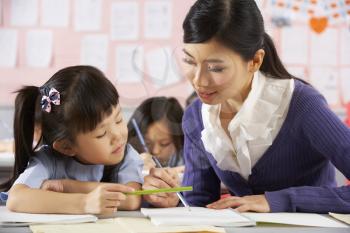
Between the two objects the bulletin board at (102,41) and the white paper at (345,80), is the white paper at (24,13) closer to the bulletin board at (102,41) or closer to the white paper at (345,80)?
the bulletin board at (102,41)

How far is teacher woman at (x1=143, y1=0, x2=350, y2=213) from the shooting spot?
3.02 ft

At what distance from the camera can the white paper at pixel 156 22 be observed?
2.31 meters

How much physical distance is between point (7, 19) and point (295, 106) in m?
1.37

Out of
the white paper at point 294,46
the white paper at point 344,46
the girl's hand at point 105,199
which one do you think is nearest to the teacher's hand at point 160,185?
the girl's hand at point 105,199

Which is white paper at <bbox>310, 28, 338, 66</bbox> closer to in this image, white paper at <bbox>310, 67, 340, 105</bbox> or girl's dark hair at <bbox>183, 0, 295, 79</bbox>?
white paper at <bbox>310, 67, 340, 105</bbox>

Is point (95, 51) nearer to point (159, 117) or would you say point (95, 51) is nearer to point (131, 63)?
point (131, 63)

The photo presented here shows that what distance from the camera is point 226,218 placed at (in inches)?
32.0

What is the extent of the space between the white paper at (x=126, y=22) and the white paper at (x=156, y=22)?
1.7 inches

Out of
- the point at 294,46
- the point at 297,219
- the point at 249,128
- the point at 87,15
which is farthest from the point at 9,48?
the point at 297,219

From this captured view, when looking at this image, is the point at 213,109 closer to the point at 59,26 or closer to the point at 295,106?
the point at 295,106

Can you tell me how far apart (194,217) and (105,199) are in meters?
0.13

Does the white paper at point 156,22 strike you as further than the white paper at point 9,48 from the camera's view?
Yes

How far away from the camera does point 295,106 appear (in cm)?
101

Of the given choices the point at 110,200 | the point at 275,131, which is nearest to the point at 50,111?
the point at 110,200
